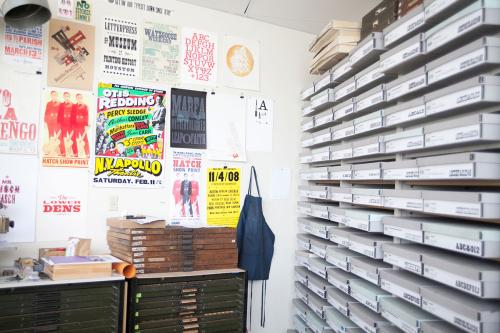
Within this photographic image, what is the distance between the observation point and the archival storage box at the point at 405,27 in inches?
71.6

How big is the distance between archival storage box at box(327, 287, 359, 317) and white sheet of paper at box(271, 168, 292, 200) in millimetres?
896

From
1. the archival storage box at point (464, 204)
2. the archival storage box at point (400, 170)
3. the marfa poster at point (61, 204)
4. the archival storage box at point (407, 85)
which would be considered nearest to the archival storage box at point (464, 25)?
the archival storage box at point (407, 85)

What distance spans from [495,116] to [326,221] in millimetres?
1683

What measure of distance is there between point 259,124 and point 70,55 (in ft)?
4.74

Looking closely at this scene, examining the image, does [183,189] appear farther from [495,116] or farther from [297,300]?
[495,116]

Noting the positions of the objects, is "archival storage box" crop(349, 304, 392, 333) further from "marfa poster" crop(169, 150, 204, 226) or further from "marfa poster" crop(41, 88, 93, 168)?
"marfa poster" crop(41, 88, 93, 168)

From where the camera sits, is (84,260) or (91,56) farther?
(91,56)

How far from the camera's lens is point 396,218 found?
1.95 meters

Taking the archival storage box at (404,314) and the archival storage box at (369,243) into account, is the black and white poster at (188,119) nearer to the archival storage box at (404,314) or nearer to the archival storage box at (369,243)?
the archival storage box at (369,243)

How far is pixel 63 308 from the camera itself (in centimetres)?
210

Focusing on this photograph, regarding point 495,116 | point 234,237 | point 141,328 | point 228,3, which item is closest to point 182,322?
point 141,328

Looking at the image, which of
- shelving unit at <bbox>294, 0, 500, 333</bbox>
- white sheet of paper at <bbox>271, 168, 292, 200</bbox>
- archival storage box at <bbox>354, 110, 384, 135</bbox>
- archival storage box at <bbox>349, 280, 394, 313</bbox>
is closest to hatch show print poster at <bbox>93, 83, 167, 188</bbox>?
white sheet of paper at <bbox>271, 168, 292, 200</bbox>

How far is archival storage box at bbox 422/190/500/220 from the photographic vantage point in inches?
56.2

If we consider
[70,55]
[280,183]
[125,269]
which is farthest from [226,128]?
[125,269]
